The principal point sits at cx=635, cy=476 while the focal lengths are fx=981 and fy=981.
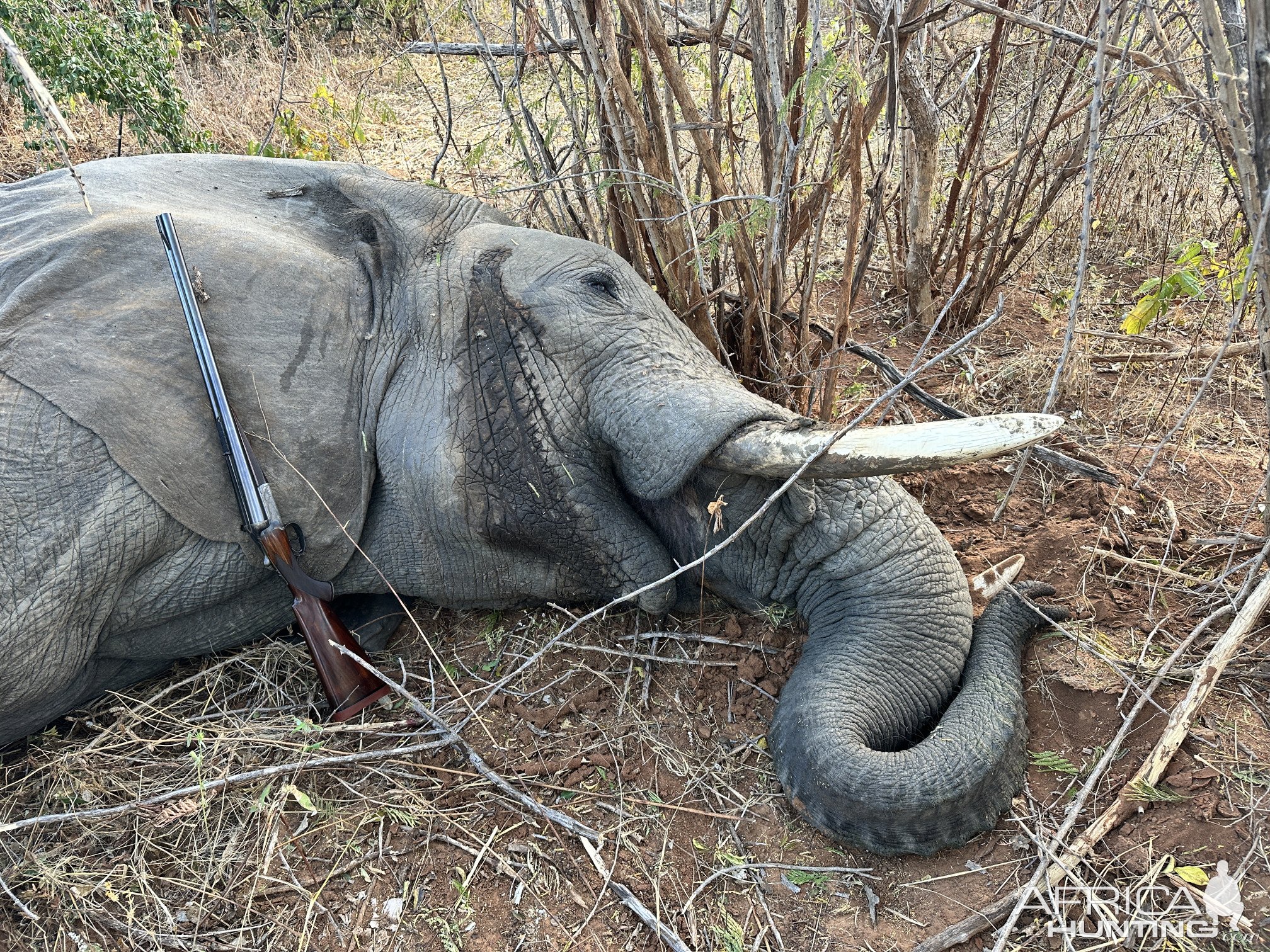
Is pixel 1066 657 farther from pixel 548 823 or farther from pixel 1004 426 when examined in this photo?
pixel 548 823

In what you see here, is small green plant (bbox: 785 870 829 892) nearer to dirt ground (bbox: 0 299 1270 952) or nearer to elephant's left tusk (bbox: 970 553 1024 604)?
dirt ground (bbox: 0 299 1270 952)

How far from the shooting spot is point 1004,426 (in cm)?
209

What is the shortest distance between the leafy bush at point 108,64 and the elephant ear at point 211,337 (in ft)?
6.97

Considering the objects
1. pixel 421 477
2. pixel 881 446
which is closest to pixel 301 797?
pixel 421 477

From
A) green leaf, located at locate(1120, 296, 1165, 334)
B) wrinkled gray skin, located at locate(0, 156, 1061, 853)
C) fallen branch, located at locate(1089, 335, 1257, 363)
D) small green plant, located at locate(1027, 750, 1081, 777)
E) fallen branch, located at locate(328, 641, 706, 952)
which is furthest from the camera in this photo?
fallen branch, located at locate(1089, 335, 1257, 363)

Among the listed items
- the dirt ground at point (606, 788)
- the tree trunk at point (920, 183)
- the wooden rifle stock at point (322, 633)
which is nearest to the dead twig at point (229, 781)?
the dirt ground at point (606, 788)

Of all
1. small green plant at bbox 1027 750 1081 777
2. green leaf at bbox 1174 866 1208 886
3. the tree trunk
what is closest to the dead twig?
small green plant at bbox 1027 750 1081 777

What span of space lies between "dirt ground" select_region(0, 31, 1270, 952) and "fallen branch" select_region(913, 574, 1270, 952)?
34 millimetres

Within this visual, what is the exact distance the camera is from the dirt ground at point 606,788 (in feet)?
7.07

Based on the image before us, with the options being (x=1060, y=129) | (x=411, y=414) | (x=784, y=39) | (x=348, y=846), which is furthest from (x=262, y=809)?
(x=1060, y=129)

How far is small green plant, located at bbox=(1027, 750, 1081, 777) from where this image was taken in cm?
227

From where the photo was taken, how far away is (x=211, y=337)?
2.61m

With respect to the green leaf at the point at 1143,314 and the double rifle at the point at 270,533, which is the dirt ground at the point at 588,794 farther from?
the green leaf at the point at 1143,314

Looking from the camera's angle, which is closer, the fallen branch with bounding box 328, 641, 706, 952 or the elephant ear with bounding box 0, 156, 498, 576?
the fallen branch with bounding box 328, 641, 706, 952
